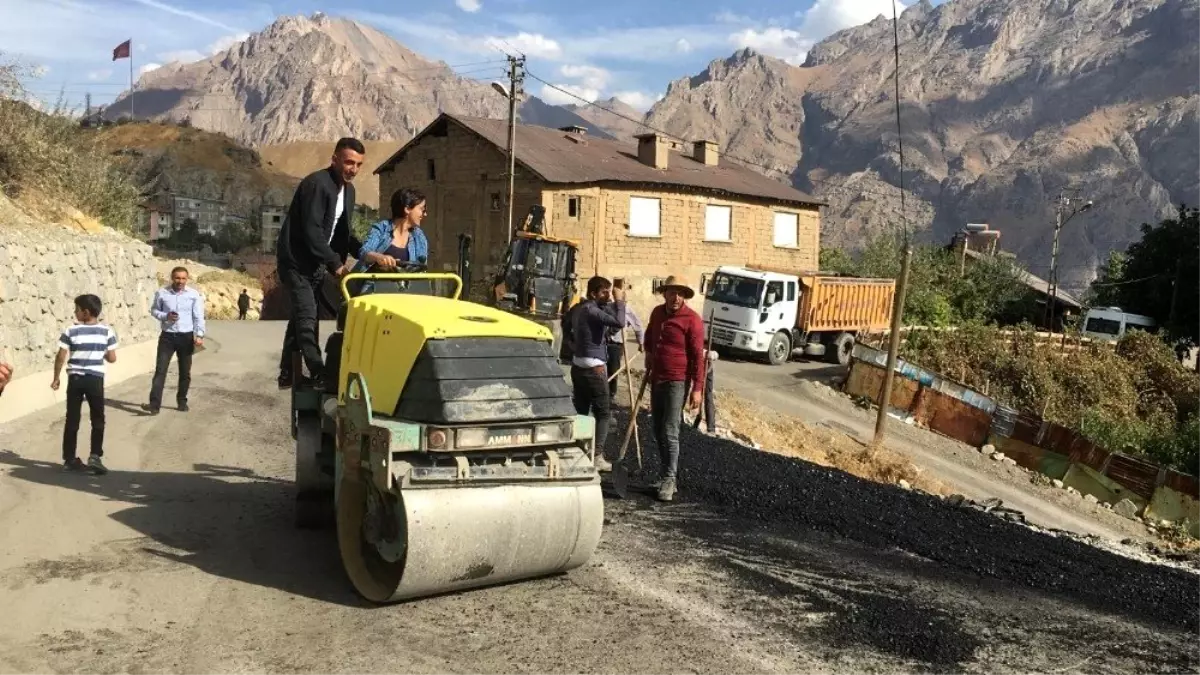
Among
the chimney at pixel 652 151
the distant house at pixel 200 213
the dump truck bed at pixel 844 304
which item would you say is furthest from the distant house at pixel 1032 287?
the distant house at pixel 200 213

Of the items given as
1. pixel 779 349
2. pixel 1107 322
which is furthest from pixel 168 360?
pixel 1107 322

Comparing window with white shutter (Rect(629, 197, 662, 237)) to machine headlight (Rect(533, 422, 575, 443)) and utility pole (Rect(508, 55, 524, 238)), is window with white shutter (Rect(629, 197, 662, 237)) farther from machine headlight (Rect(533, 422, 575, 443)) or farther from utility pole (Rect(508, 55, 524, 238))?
machine headlight (Rect(533, 422, 575, 443))

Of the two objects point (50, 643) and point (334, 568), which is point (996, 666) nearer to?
point (334, 568)

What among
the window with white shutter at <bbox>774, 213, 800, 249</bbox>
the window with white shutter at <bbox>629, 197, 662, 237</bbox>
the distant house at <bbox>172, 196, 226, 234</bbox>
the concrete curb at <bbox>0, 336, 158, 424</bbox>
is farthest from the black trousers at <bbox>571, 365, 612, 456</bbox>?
the distant house at <bbox>172, 196, 226, 234</bbox>

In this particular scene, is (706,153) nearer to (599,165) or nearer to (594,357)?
(599,165)

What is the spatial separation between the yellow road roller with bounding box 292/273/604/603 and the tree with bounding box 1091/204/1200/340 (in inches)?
1736

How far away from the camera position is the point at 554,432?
17.0 ft

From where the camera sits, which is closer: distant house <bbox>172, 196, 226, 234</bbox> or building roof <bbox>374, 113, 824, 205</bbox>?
building roof <bbox>374, 113, 824, 205</bbox>

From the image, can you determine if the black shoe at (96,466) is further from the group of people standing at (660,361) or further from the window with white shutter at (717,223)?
the window with white shutter at (717,223)

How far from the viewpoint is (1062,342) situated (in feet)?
98.2

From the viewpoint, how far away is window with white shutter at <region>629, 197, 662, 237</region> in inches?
1378

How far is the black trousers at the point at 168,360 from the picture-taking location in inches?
444

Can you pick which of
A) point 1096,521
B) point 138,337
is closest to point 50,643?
point 138,337

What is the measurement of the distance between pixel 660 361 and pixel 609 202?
87.5 ft
